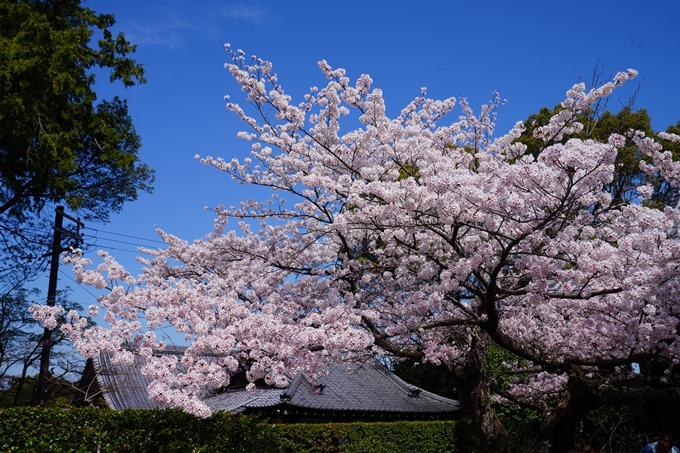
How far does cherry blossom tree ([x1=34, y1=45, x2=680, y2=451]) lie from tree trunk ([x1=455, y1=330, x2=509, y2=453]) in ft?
0.12

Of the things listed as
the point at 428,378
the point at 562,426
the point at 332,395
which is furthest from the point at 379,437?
the point at 428,378

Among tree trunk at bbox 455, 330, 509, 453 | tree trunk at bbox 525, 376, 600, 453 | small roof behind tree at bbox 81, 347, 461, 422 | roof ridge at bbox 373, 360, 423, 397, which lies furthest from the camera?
roof ridge at bbox 373, 360, 423, 397

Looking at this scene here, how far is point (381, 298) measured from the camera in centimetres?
891

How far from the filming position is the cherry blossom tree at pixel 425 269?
5785mm

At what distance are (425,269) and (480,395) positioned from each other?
11.8 feet

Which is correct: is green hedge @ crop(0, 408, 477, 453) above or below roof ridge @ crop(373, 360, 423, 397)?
below

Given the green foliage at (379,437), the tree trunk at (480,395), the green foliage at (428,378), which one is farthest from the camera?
the green foliage at (428,378)

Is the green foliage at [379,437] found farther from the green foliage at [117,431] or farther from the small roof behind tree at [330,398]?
the green foliage at [117,431]

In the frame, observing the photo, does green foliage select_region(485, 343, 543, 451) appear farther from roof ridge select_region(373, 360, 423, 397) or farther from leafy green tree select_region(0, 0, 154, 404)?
leafy green tree select_region(0, 0, 154, 404)

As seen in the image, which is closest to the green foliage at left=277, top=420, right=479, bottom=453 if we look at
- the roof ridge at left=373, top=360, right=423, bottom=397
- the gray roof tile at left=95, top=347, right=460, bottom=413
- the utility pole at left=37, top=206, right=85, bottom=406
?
the gray roof tile at left=95, top=347, right=460, bottom=413

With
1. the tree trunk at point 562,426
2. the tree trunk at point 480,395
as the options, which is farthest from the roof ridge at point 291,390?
the tree trunk at point 562,426

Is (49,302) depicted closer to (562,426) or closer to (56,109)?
(56,109)

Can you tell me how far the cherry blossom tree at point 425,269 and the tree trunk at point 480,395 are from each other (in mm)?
36

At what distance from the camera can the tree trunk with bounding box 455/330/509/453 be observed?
9.20 meters
